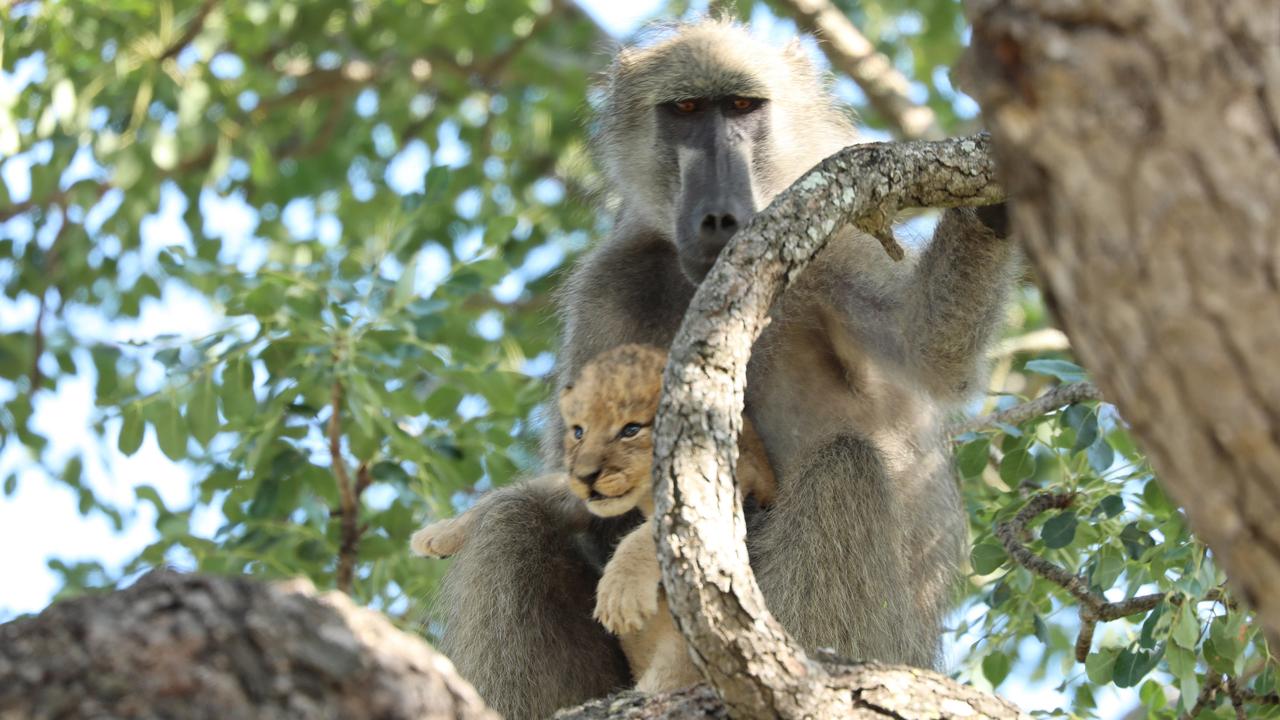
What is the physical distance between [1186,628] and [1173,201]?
6.52 ft

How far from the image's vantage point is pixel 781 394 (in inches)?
174

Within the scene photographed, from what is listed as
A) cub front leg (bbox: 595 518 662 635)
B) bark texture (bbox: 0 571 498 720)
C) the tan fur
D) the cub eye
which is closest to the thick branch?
the tan fur

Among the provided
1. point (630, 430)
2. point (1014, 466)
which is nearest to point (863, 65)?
point (1014, 466)

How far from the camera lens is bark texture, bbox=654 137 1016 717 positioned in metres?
2.38

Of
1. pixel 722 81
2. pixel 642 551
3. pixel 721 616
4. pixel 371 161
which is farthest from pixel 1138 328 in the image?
pixel 371 161

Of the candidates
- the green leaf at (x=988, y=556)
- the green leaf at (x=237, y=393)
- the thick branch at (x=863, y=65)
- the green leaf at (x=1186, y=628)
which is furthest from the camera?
the thick branch at (x=863, y=65)

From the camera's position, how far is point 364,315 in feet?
15.2

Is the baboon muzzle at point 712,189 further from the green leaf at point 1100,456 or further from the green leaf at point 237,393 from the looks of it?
the green leaf at point 237,393

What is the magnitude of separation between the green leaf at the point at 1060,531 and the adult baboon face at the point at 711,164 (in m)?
1.19

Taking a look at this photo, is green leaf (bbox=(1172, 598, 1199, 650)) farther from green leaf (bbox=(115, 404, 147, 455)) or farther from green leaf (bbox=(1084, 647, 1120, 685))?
Answer: green leaf (bbox=(115, 404, 147, 455))

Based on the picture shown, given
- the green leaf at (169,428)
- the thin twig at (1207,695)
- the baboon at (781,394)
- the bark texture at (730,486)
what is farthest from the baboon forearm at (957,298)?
the green leaf at (169,428)

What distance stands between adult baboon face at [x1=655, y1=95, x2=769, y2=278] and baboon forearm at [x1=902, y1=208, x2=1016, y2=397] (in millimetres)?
566

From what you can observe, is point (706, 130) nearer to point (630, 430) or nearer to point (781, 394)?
point (781, 394)

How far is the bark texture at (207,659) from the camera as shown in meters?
1.97
